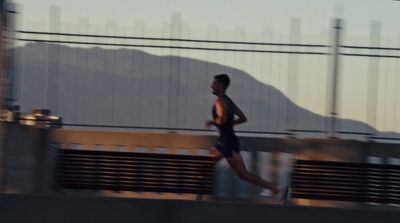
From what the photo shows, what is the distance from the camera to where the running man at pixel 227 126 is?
10.9m

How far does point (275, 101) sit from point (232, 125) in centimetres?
70

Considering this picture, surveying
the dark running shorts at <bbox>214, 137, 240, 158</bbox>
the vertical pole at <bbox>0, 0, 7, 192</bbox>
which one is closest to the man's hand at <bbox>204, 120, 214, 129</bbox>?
the dark running shorts at <bbox>214, 137, 240, 158</bbox>

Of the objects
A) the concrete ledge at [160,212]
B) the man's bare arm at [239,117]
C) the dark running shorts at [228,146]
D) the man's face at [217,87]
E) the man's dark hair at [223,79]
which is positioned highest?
the man's dark hair at [223,79]

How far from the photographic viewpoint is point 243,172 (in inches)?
432

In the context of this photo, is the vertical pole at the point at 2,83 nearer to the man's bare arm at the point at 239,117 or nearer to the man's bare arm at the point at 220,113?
the man's bare arm at the point at 220,113

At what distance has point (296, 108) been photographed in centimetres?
1139

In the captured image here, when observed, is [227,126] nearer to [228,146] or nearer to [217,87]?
[228,146]

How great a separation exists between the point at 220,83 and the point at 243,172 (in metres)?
1.11

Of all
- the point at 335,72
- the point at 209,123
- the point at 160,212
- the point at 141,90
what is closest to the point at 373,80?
the point at 335,72

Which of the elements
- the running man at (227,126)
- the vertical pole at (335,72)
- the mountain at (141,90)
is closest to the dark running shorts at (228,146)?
the running man at (227,126)

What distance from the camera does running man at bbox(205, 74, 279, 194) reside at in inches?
431

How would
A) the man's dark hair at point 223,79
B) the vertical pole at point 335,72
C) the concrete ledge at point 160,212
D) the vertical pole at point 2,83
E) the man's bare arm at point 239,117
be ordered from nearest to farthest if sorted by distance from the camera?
the concrete ledge at point 160,212
the vertical pole at point 2,83
the man's dark hair at point 223,79
the man's bare arm at point 239,117
the vertical pole at point 335,72

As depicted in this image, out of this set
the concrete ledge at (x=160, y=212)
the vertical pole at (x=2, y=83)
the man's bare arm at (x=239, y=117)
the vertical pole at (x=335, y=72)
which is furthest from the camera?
the vertical pole at (x=335, y=72)

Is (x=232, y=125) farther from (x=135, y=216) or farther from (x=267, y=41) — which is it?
(x=135, y=216)
